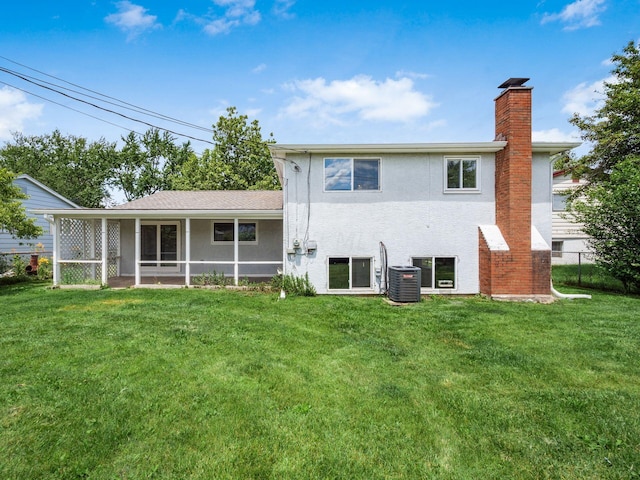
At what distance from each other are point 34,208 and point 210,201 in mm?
13021

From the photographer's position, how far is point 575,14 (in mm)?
11562

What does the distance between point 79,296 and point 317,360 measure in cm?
790

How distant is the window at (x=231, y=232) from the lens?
12703 mm

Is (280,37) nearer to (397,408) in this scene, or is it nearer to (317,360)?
(317,360)

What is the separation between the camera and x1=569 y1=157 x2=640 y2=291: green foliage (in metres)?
10.1

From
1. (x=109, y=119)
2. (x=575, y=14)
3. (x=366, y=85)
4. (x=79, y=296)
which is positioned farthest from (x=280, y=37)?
(x=79, y=296)

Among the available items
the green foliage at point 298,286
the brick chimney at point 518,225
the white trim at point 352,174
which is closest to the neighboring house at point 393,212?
the white trim at point 352,174

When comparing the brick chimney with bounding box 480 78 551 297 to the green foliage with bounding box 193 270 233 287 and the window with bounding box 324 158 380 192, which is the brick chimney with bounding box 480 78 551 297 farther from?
the green foliage with bounding box 193 270 233 287

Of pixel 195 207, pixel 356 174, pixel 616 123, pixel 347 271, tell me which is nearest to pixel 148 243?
pixel 195 207

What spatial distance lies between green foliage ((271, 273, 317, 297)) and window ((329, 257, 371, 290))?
70cm

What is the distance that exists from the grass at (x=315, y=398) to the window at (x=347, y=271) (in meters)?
3.31

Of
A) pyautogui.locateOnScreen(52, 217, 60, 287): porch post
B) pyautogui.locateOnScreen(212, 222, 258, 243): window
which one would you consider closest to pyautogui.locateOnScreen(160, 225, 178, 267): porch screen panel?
pyautogui.locateOnScreen(212, 222, 258, 243): window

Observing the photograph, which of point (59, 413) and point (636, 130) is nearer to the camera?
point (59, 413)

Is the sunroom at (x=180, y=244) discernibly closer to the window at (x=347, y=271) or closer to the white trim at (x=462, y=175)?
the window at (x=347, y=271)
